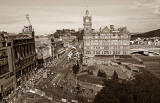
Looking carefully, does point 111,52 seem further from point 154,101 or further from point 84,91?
point 154,101

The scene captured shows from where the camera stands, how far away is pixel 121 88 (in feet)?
83.5

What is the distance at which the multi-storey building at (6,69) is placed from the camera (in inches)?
1363

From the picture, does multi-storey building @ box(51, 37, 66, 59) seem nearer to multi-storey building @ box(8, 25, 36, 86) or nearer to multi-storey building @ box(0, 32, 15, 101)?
multi-storey building @ box(8, 25, 36, 86)

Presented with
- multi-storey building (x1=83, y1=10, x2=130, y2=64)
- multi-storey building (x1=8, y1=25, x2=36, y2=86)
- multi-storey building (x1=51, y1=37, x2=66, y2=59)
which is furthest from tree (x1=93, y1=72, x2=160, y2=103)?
multi-storey building (x1=51, y1=37, x2=66, y2=59)

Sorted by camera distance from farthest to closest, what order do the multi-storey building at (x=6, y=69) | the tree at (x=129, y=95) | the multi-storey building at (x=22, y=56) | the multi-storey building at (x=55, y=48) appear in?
the multi-storey building at (x=55, y=48) → the multi-storey building at (x=22, y=56) → the multi-storey building at (x=6, y=69) → the tree at (x=129, y=95)

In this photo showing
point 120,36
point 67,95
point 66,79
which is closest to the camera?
point 67,95

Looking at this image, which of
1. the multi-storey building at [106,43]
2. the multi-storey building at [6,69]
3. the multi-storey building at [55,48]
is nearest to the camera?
the multi-storey building at [6,69]

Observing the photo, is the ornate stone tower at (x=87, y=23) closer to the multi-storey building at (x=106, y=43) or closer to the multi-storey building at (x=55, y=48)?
the multi-storey building at (x=106, y=43)

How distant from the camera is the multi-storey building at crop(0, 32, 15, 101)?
1363 inches

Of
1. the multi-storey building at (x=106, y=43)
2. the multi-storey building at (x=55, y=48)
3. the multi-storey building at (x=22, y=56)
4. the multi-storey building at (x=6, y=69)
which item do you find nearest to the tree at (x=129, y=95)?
the multi-storey building at (x=6, y=69)

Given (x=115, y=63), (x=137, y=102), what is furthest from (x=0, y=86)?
(x=115, y=63)

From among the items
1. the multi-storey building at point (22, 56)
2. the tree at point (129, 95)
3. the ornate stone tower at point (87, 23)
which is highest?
the ornate stone tower at point (87, 23)

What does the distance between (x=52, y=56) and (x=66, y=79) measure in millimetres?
35240

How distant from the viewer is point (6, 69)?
36.9m
